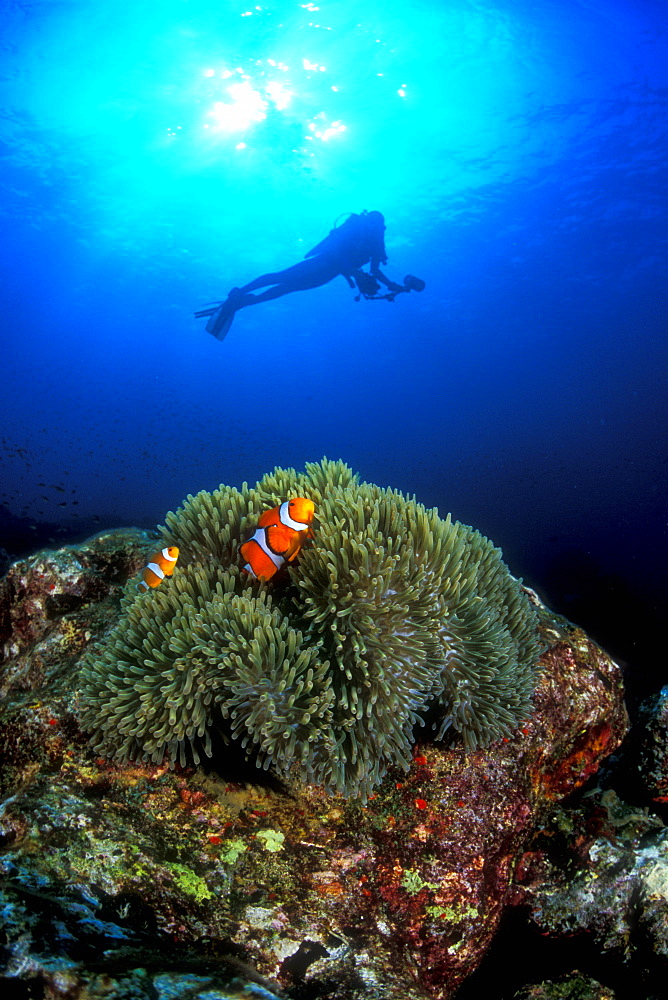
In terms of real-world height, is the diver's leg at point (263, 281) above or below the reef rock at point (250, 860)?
above

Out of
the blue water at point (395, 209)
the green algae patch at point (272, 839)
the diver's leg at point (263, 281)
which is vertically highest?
the blue water at point (395, 209)

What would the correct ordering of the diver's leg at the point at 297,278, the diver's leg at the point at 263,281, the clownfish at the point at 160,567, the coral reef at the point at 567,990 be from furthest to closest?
the diver's leg at the point at 297,278 → the diver's leg at the point at 263,281 → the clownfish at the point at 160,567 → the coral reef at the point at 567,990

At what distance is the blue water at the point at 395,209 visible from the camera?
64.0 ft

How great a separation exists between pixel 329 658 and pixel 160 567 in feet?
3.74

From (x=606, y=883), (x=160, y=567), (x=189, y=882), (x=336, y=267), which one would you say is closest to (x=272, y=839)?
(x=189, y=882)

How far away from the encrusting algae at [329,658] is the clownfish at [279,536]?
0.09 meters

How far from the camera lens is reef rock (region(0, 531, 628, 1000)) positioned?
159 cm

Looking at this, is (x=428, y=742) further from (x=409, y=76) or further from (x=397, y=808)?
(x=409, y=76)

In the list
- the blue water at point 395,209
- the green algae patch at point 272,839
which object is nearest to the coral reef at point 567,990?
the green algae patch at point 272,839

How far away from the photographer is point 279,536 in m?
2.50

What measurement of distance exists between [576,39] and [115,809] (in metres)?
30.6

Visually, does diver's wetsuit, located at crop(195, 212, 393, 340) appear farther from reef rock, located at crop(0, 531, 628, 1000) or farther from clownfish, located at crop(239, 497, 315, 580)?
reef rock, located at crop(0, 531, 628, 1000)

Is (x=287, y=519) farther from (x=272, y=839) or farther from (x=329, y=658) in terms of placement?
(x=272, y=839)

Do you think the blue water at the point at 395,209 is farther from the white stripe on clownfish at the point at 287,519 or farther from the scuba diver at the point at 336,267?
the white stripe on clownfish at the point at 287,519
